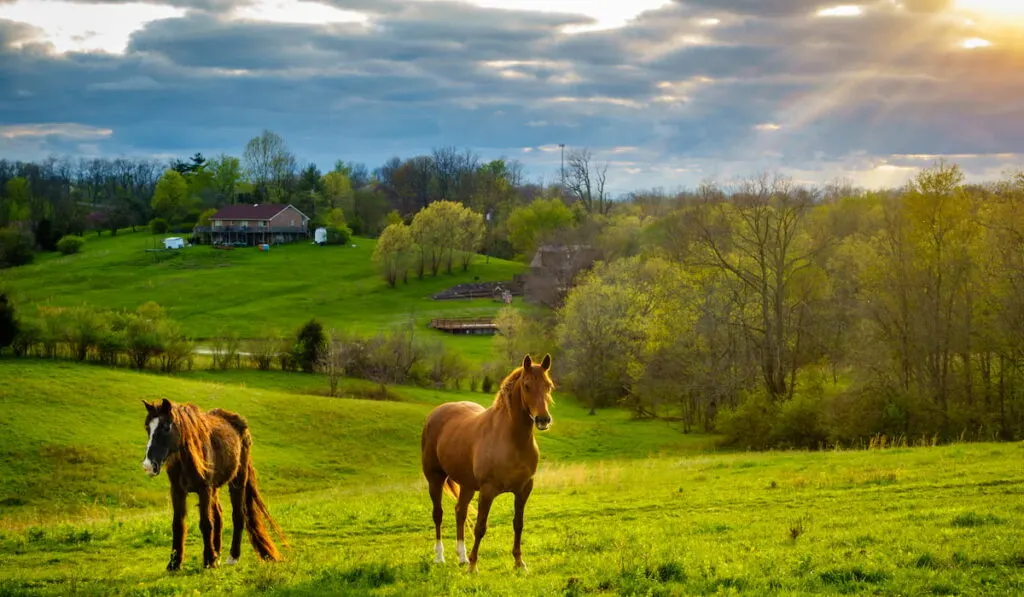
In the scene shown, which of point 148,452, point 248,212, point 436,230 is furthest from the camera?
point 248,212

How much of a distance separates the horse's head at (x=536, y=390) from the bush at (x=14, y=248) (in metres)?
131

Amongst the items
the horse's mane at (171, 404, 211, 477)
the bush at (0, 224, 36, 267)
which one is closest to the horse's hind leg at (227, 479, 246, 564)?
the horse's mane at (171, 404, 211, 477)

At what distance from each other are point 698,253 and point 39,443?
38.1 m

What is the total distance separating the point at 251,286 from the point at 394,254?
20564 millimetres

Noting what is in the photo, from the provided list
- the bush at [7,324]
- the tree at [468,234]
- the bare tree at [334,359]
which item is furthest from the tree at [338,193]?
the bush at [7,324]

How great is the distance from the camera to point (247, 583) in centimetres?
1130

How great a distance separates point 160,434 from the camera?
462 inches

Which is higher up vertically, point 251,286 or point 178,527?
point 251,286

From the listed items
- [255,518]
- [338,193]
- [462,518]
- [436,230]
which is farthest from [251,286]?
[462,518]

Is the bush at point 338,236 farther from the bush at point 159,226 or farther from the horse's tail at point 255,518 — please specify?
the horse's tail at point 255,518

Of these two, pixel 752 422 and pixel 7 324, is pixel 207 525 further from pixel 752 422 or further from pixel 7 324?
pixel 7 324

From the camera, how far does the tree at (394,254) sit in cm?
12131

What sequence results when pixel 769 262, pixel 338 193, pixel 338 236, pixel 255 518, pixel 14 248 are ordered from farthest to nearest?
pixel 338 193 → pixel 338 236 → pixel 14 248 → pixel 769 262 → pixel 255 518

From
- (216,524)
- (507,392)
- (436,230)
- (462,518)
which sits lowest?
(216,524)
